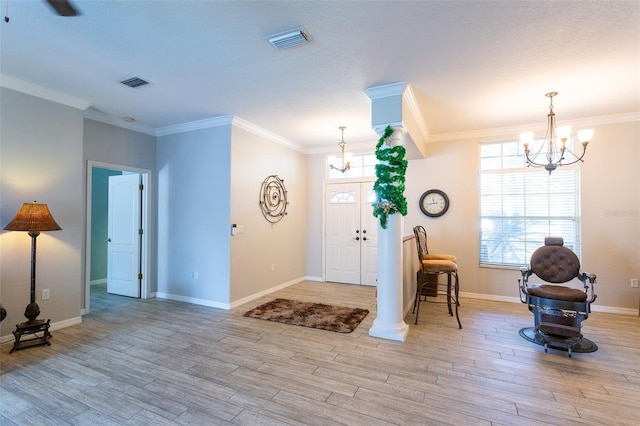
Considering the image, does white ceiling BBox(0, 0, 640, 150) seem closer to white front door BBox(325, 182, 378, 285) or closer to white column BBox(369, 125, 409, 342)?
white column BBox(369, 125, 409, 342)

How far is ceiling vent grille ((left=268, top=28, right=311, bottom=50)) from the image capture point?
7.84ft

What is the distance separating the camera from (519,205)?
190 inches

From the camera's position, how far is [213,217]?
4.53m

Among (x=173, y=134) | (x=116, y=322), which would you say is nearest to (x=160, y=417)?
(x=116, y=322)

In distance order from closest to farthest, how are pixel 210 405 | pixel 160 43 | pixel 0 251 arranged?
1. pixel 210 405
2. pixel 160 43
3. pixel 0 251

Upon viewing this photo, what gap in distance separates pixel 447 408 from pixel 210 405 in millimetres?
1717

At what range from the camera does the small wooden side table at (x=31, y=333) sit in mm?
3010

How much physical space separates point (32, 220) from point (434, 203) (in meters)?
5.53

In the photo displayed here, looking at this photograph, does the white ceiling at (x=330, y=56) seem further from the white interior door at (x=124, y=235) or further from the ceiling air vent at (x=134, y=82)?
the white interior door at (x=124, y=235)

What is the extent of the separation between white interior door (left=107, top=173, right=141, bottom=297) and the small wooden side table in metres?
1.77

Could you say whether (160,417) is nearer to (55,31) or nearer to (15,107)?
(55,31)

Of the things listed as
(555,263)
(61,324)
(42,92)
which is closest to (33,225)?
(61,324)

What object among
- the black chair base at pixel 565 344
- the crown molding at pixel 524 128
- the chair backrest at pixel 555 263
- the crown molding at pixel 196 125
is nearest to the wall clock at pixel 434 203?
the crown molding at pixel 524 128

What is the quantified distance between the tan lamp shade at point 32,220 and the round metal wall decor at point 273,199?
273 cm
